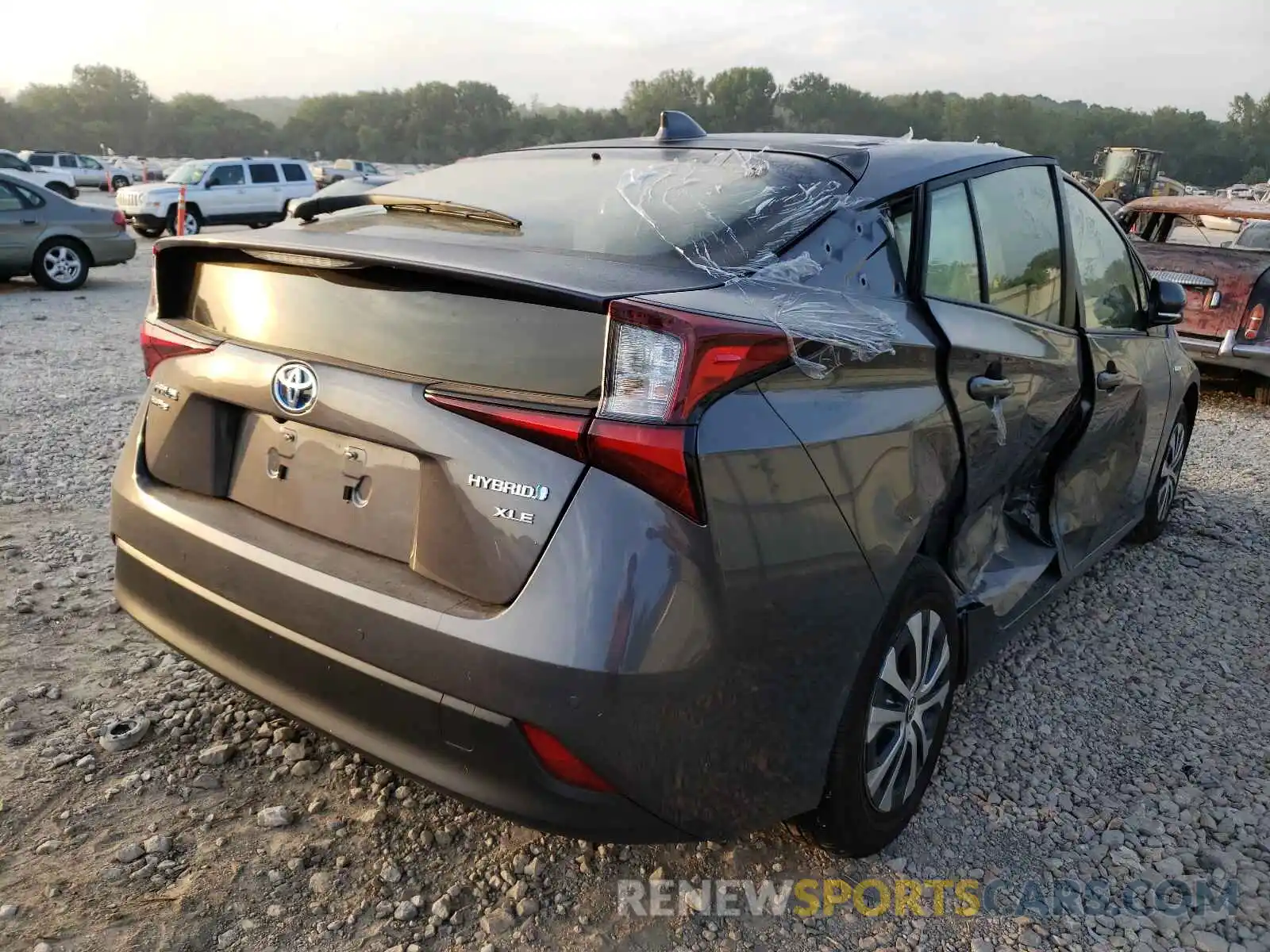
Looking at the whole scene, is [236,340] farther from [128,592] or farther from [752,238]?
[752,238]

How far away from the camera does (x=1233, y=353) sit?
7.62 m

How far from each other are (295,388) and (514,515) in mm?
638

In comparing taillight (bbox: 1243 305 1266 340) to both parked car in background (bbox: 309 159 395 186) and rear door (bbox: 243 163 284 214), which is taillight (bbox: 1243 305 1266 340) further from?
parked car in background (bbox: 309 159 395 186)

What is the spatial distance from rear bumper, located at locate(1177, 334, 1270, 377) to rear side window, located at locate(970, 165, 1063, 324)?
523 cm

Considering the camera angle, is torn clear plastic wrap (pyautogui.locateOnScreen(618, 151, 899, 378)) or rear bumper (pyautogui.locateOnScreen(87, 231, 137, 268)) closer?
torn clear plastic wrap (pyautogui.locateOnScreen(618, 151, 899, 378))

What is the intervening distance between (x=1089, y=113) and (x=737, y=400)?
9052 cm

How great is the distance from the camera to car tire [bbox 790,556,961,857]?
216 cm

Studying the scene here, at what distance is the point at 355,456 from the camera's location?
1964 millimetres

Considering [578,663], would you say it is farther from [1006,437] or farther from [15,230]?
[15,230]

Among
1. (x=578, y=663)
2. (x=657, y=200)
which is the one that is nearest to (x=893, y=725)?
(x=578, y=663)

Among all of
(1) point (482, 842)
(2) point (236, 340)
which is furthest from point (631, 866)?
(2) point (236, 340)

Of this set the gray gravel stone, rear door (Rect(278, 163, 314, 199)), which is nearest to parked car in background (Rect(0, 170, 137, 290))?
rear door (Rect(278, 163, 314, 199))

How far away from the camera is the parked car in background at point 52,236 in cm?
1155

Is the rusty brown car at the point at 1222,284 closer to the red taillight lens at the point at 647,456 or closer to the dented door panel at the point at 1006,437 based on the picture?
the dented door panel at the point at 1006,437
